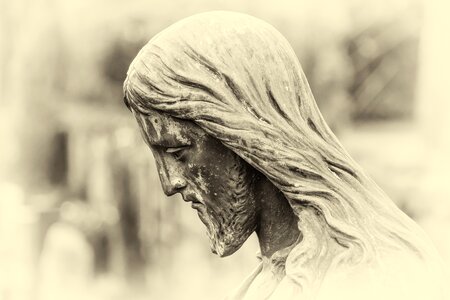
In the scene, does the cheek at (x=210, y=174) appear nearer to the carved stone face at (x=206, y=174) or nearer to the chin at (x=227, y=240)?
the carved stone face at (x=206, y=174)

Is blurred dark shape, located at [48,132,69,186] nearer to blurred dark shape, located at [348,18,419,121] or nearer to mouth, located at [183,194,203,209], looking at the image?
blurred dark shape, located at [348,18,419,121]

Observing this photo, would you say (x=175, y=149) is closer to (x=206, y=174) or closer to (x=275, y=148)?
(x=206, y=174)

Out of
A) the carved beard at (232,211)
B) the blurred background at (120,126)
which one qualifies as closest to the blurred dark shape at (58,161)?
the blurred background at (120,126)

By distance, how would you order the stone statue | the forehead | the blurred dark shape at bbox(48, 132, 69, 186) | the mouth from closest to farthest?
the stone statue, the forehead, the mouth, the blurred dark shape at bbox(48, 132, 69, 186)

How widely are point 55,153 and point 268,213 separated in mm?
4955

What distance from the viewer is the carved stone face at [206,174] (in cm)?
254

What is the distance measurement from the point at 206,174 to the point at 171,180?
111 millimetres

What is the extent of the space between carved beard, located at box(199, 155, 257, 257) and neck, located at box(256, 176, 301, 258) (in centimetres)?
3

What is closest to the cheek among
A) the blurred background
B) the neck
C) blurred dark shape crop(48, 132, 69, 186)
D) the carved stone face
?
the carved stone face

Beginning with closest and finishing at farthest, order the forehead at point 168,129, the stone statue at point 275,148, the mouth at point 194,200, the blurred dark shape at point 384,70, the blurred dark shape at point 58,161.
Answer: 1. the stone statue at point 275,148
2. the forehead at point 168,129
3. the mouth at point 194,200
4. the blurred dark shape at point 384,70
5. the blurred dark shape at point 58,161

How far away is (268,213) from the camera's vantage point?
8.67 feet

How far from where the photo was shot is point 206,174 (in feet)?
8.44

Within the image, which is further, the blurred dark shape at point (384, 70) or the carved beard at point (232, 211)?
the blurred dark shape at point (384, 70)

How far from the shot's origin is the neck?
2.62 metres
